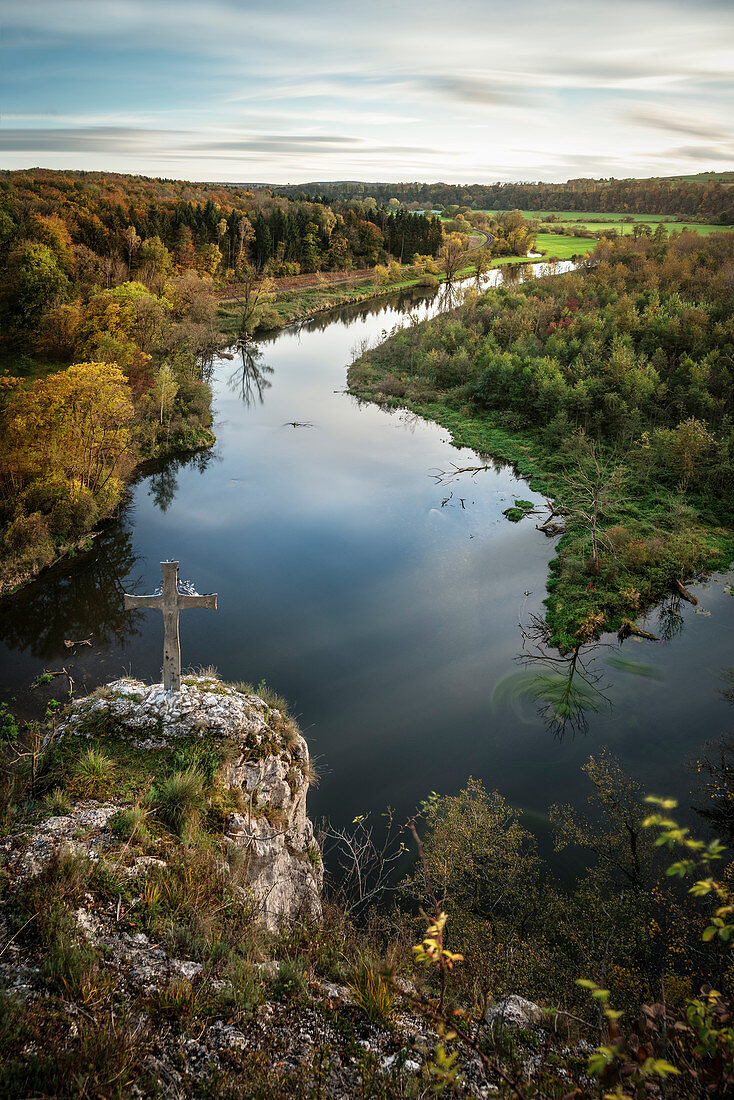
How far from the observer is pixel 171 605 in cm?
956

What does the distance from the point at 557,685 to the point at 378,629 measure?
16.4ft

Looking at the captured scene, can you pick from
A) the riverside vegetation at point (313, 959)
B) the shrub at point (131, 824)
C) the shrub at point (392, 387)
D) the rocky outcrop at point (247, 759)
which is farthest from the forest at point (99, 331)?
the shrub at point (131, 824)

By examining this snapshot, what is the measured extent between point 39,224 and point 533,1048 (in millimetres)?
54707

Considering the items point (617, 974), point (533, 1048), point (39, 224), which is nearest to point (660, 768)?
point (617, 974)

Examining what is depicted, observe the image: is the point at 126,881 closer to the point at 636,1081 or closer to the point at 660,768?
the point at 636,1081

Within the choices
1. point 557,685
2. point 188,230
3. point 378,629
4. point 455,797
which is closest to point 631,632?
point 557,685

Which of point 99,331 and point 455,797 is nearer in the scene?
point 455,797

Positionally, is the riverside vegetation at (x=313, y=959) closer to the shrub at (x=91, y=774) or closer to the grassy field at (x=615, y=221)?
the shrub at (x=91, y=774)

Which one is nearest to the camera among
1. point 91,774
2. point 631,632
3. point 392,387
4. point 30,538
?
point 91,774

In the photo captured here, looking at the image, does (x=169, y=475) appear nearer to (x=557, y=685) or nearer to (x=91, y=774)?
(x=557, y=685)

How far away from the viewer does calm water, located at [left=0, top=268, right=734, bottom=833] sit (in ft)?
40.9

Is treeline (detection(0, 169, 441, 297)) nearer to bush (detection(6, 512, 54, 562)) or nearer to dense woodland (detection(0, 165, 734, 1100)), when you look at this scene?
dense woodland (detection(0, 165, 734, 1100))

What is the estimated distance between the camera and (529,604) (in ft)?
57.7

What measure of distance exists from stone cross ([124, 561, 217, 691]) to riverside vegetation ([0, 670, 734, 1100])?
55cm
